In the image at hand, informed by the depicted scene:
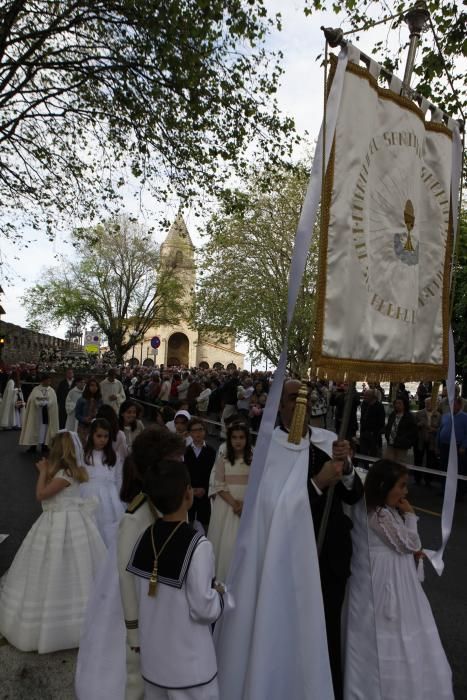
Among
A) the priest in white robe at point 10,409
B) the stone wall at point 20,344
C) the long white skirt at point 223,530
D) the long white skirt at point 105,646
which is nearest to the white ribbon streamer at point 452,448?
the long white skirt at point 223,530

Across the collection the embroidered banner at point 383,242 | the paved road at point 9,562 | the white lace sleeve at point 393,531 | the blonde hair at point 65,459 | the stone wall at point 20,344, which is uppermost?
the stone wall at point 20,344

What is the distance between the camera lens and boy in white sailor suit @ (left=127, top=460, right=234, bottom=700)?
2475mm

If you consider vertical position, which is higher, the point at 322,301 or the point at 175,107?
the point at 175,107

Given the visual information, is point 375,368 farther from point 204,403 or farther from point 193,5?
point 204,403

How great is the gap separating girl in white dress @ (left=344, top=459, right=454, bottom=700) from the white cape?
0.46 m

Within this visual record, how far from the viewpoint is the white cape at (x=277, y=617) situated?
9.29 ft

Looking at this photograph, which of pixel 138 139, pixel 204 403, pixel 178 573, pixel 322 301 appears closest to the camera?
pixel 178 573

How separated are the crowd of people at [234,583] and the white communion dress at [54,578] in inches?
0.4

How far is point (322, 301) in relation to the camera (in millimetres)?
2869

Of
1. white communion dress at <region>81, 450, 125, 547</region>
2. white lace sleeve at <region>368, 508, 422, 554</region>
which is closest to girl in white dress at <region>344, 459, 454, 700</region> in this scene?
white lace sleeve at <region>368, 508, 422, 554</region>

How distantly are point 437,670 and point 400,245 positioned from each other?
2406 millimetres

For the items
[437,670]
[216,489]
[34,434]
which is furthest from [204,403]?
[437,670]

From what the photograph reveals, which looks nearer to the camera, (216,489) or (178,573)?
(178,573)

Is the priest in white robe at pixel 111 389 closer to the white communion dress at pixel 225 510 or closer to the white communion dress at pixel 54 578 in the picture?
the white communion dress at pixel 225 510
